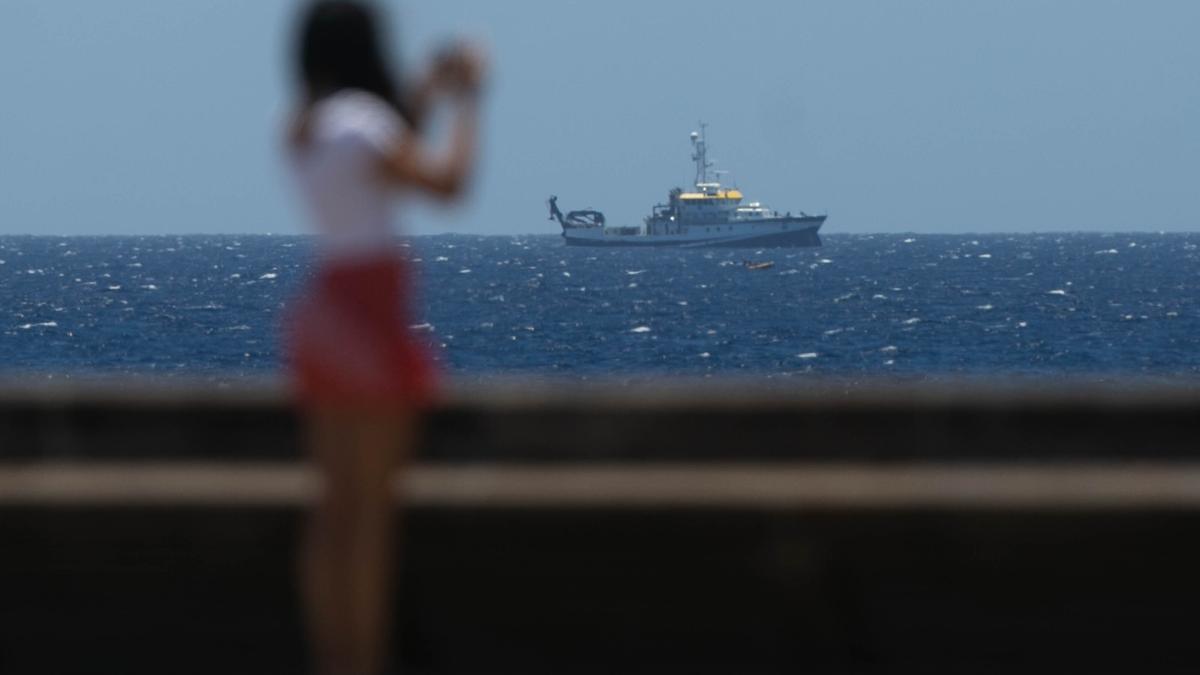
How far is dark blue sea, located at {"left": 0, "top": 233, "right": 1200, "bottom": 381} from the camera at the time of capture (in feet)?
160

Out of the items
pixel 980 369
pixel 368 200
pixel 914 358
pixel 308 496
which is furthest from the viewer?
pixel 914 358

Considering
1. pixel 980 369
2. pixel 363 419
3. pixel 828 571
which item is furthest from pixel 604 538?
pixel 980 369

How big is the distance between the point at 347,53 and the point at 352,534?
0.85 m

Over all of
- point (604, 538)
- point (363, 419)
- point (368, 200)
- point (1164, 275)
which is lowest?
point (1164, 275)

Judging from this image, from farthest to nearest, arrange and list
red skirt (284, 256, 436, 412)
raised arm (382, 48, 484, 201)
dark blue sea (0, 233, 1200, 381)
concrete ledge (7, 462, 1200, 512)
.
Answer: dark blue sea (0, 233, 1200, 381) → concrete ledge (7, 462, 1200, 512) → red skirt (284, 256, 436, 412) → raised arm (382, 48, 484, 201)

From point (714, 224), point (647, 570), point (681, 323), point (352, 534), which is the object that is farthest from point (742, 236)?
point (352, 534)

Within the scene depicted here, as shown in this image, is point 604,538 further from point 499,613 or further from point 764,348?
point 764,348

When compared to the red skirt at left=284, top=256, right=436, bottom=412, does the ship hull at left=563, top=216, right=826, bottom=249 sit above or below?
below

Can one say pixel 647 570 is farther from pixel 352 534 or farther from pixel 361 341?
pixel 361 341

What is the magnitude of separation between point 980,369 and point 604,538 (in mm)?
44463

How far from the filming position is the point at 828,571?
430cm

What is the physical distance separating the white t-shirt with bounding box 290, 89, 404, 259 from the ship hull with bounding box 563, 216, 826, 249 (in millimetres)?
141807

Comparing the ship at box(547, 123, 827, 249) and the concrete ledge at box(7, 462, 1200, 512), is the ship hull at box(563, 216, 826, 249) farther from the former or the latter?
the concrete ledge at box(7, 462, 1200, 512)

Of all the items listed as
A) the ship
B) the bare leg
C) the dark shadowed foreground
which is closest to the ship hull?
the ship
